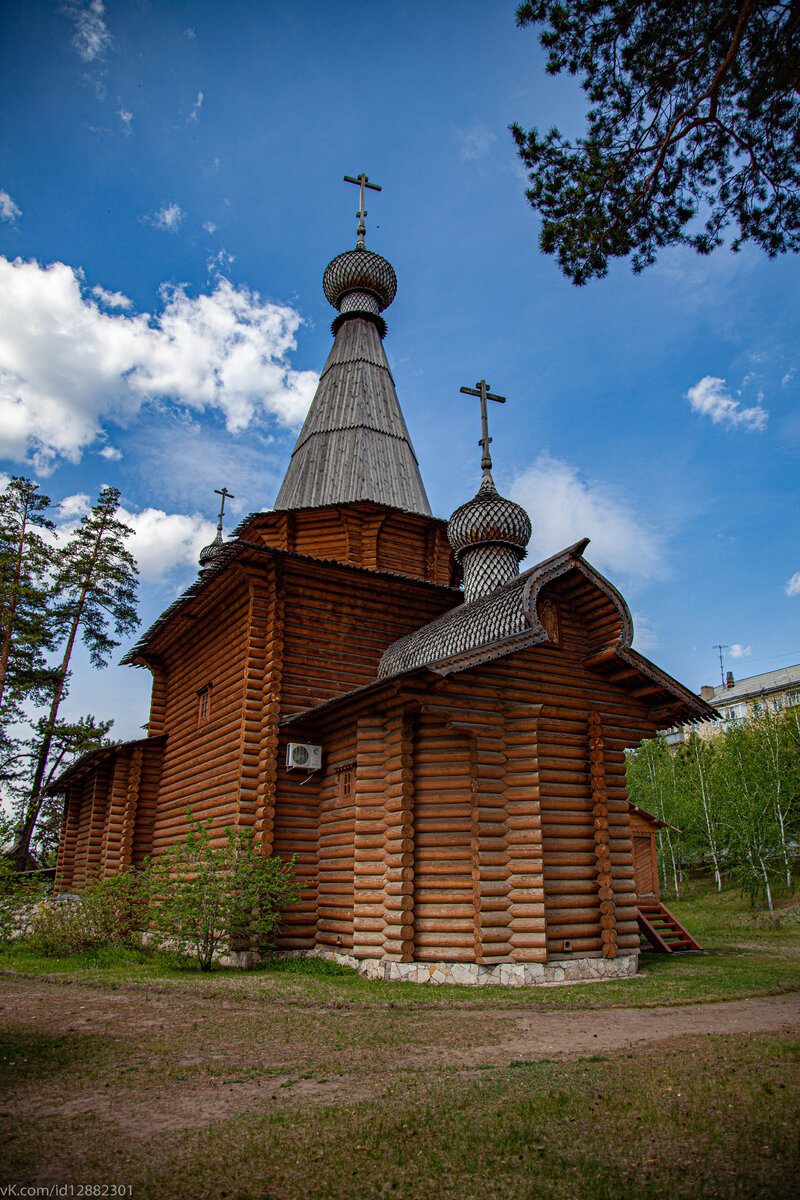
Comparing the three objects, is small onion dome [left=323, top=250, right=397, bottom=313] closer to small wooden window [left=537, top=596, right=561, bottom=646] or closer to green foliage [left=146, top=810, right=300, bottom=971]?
small wooden window [left=537, top=596, right=561, bottom=646]

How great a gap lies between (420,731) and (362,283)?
1414 cm

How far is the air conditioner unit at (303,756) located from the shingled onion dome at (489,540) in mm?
4001

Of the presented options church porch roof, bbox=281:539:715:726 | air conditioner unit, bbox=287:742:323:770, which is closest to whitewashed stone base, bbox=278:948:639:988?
air conditioner unit, bbox=287:742:323:770

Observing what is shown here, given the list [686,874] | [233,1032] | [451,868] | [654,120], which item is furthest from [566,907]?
[686,874]

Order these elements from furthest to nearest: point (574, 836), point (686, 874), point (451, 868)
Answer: point (686, 874) → point (574, 836) → point (451, 868)

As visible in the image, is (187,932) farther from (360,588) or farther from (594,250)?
(594,250)

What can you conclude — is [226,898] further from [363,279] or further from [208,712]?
[363,279]

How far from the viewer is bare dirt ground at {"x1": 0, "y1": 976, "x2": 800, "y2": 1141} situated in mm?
4438

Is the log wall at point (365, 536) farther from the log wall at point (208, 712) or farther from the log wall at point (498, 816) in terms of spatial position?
the log wall at point (498, 816)

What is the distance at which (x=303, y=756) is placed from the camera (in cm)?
1192

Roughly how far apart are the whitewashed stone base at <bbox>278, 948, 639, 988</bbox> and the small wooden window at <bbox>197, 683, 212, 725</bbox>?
6.13 metres

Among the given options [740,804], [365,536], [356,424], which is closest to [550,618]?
[365,536]

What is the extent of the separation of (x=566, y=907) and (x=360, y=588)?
21.5 ft

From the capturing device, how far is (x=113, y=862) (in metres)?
17.0
